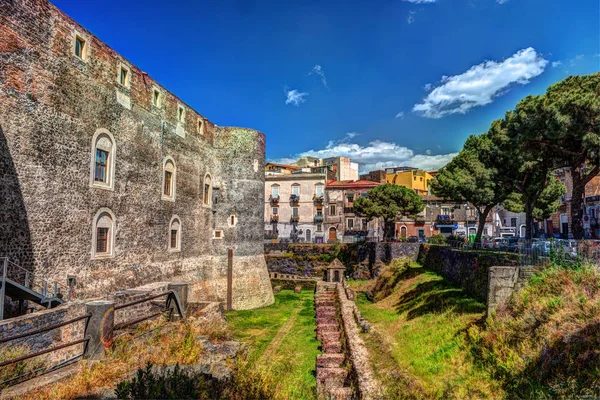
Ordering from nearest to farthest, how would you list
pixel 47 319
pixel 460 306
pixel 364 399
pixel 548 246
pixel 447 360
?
1. pixel 364 399
2. pixel 47 319
3. pixel 447 360
4. pixel 548 246
5. pixel 460 306

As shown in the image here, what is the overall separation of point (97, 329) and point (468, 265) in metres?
15.0

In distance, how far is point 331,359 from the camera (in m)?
12.1

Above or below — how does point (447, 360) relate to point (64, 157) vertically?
below

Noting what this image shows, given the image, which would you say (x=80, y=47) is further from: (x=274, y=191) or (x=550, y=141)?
(x=274, y=191)

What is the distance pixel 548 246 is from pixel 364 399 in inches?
280

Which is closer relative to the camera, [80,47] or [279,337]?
[80,47]

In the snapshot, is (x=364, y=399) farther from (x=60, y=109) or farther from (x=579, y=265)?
(x=60, y=109)

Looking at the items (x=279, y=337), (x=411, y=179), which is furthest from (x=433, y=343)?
(x=411, y=179)

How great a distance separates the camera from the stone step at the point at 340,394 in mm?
9320

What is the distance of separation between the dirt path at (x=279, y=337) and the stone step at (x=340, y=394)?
14.1ft

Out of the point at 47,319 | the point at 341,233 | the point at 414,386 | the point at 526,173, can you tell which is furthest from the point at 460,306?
the point at 341,233

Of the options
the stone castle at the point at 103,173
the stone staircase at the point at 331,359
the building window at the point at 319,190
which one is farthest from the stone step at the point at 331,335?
the building window at the point at 319,190

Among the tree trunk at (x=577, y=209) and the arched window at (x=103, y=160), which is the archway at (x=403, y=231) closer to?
the tree trunk at (x=577, y=209)

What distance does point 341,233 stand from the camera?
48.1 metres
